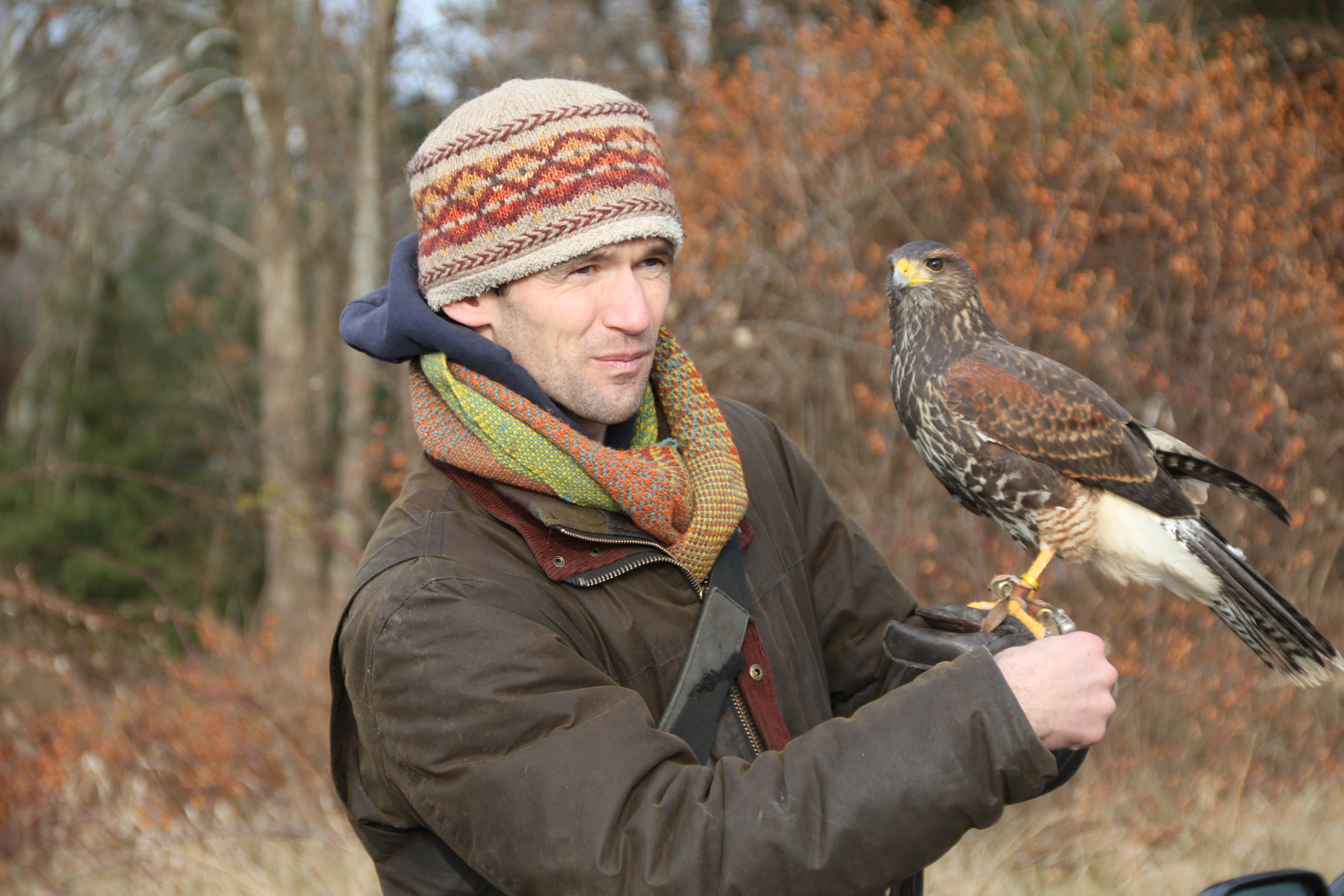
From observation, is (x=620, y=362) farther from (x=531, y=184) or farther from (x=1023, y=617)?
(x=1023, y=617)

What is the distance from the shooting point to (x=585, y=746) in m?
1.50

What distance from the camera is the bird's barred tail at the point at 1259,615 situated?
2.07 meters

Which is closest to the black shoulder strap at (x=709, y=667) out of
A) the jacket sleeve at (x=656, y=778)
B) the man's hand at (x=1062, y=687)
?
the jacket sleeve at (x=656, y=778)

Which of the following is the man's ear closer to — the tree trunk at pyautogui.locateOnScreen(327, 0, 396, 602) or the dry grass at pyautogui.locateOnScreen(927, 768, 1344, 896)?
the dry grass at pyautogui.locateOnScreen(927, 768, 1344, 896)

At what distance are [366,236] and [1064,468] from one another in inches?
280

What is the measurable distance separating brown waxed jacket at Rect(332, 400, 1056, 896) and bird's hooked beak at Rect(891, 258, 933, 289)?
101 cm

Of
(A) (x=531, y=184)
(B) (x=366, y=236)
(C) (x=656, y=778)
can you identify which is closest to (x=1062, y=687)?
(C) (x=656, y=778)

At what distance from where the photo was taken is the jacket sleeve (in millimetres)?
1427

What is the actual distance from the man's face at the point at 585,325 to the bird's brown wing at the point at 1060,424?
0.73 m

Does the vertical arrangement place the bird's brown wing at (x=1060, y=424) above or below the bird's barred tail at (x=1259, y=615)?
above

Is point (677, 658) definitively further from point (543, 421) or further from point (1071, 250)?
point (1071, 250)

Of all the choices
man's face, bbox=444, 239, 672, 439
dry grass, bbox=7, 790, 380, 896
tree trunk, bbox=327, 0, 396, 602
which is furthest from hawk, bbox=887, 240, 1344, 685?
tree trunk, bbox=327, 0, 396, 602

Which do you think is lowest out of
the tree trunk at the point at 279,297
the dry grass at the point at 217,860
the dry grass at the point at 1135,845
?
the dry grass at the point at 1135,845

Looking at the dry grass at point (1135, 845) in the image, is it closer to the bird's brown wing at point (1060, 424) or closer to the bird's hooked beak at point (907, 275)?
the bird's brown wing at point (1060, 424)
